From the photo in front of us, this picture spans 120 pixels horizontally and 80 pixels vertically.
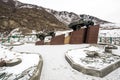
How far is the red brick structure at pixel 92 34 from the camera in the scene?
11.3m

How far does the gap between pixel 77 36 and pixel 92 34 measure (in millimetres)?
1331

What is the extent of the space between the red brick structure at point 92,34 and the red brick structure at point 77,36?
532 mm

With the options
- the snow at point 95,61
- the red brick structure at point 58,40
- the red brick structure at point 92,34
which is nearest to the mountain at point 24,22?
the red brick structure at point 58,40

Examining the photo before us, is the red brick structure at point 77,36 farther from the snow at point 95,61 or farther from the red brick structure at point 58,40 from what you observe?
the snow at point 95,61

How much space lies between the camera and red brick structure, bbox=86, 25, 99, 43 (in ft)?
37.1

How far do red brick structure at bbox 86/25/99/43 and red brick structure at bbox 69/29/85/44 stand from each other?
53cm

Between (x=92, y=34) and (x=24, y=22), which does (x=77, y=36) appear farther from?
(x=24, y=22)

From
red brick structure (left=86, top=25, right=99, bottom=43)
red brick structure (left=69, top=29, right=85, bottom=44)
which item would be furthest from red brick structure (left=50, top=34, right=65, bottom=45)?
red brick structure (left=86, top=25, right=99, bottom=43)

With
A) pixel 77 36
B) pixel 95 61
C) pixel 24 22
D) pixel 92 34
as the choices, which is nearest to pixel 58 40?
pixel 77 36

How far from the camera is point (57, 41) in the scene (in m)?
11.7

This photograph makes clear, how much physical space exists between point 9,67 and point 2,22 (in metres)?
30.8

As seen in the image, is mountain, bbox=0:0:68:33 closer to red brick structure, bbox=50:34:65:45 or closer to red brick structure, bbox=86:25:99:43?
red brick structure, bbox=50:34:65:45

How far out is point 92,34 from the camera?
1142 cm

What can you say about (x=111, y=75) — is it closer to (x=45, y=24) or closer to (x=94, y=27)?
(x=94, y=27)
